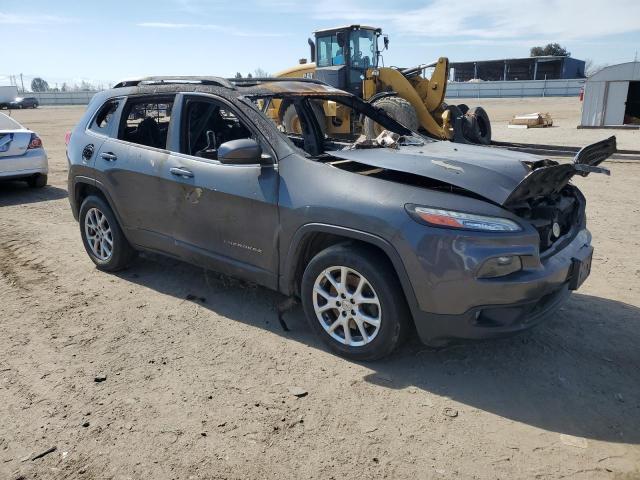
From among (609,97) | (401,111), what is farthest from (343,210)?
(609,97)

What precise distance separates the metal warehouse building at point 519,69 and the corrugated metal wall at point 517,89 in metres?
12.7

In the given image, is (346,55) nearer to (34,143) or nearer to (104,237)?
(34,143)

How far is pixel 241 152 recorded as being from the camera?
3.60 m

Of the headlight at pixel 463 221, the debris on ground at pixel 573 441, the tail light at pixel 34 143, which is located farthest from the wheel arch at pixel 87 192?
the tail light at pixel 34 143

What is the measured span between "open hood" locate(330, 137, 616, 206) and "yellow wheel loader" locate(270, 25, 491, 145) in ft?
27.0

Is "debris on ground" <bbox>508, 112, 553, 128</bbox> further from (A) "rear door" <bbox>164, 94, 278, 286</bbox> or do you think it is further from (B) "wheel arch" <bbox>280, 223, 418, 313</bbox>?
(B) "wheel arch" <bbox>280, 223, 418, 313</bbox>

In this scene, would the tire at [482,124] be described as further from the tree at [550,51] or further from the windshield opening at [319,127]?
the tree at [550,51]

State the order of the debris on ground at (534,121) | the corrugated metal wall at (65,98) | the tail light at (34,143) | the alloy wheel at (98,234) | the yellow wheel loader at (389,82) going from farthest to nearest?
the corrugated metal wall at (65,98), the debris on ground at (534,121), the yellow wheel loader at (389,82), the tail light at (34,143), the alloy wheel at (98,234)

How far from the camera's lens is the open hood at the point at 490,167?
313 centimetres

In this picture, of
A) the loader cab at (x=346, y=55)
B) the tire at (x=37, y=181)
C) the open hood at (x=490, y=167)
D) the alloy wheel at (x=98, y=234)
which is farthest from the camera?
the loader cab at (x=346, y=55)

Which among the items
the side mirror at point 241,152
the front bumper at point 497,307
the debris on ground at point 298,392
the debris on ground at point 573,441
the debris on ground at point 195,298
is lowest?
the debris on ground at point 298,392

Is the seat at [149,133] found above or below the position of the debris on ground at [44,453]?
above

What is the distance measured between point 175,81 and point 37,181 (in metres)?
6.27

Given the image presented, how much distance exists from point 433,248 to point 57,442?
88.5 inches
